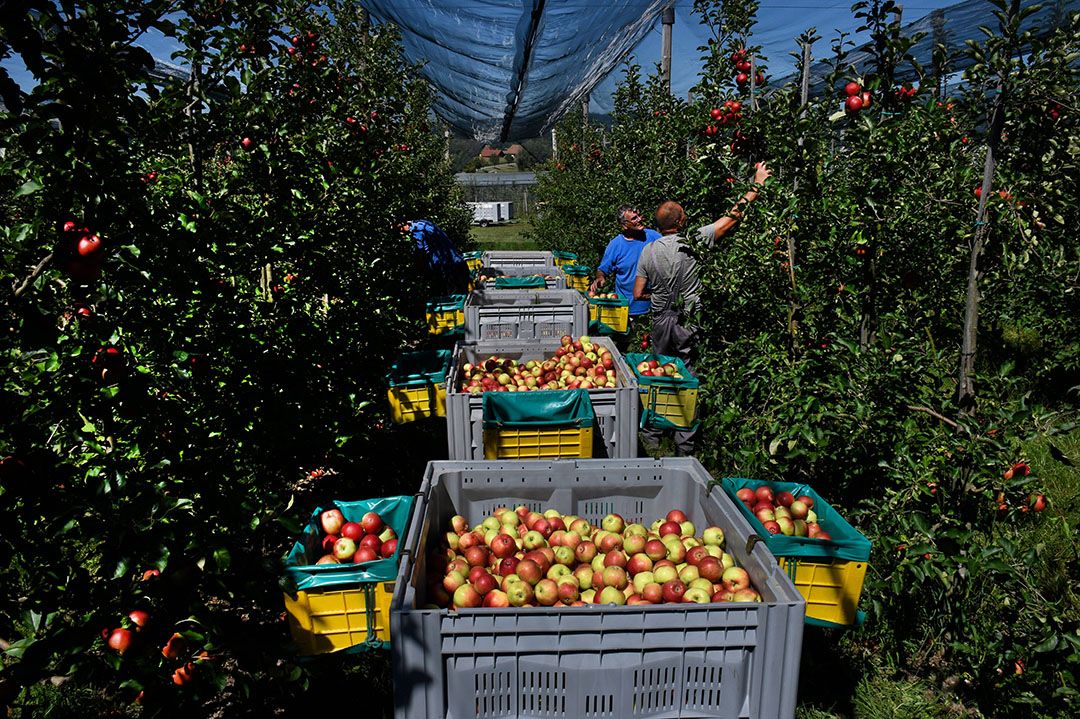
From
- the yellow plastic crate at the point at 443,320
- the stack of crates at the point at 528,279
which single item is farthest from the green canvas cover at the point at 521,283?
the yellow plastic crate at the point at 443,320

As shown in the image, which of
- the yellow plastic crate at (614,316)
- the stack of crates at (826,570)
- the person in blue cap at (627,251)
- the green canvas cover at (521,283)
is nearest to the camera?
the stack of crates at (826,570)

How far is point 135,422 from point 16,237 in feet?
2.26

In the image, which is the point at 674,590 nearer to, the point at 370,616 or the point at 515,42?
the point at 370,616

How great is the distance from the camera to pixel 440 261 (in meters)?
8.88

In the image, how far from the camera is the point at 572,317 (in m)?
6.55

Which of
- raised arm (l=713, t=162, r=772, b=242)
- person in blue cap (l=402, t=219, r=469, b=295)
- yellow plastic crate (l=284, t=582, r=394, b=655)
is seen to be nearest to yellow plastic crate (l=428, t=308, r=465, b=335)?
person in blue cap (l=402, t=219, r=469, b=295)

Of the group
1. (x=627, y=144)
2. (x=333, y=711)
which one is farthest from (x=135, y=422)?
(x=627, y=144)

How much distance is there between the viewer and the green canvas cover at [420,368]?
521 centimetres

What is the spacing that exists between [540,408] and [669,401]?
52.7 inches

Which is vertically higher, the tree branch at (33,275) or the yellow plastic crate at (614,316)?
the tree branch at (33,275)

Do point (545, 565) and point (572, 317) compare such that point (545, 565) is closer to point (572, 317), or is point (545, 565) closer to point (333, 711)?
point (333, 711)

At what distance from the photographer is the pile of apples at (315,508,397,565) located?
3.02m

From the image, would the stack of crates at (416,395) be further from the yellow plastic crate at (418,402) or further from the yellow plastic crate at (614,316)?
the yellow plastic crate at (614,316)

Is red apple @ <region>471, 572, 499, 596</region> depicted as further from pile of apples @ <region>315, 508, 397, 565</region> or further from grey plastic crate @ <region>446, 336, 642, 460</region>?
grey plastic crate @ <region>446, 336, 642, 460</region>
